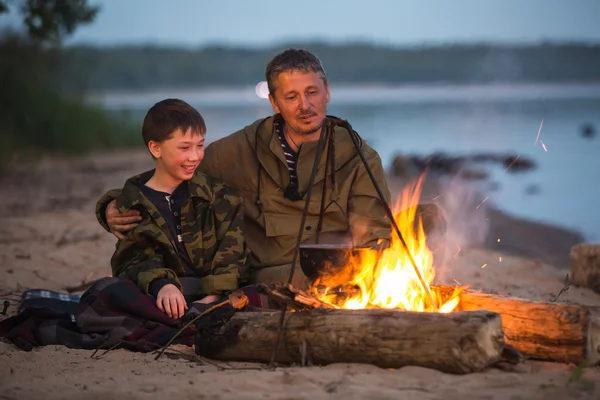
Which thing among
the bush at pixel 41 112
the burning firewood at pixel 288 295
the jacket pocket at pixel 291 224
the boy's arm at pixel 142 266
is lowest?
the burning firewood at pixel 288 295

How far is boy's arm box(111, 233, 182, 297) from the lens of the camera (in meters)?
4.76

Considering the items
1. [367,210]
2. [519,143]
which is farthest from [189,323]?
[519,143]

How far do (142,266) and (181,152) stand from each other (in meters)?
0.67

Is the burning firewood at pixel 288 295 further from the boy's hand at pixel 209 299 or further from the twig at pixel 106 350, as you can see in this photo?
the twig at pixel 106 350

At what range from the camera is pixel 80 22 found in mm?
10289

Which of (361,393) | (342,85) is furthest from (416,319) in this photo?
(342,85)

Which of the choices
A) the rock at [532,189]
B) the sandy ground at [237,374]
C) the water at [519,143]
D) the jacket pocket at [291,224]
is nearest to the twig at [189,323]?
the sandy ground at [237,374]

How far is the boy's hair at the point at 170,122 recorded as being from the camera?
4883 mm

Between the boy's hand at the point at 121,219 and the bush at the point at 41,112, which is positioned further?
the bush at the point at 41,112

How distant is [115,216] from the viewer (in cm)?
498

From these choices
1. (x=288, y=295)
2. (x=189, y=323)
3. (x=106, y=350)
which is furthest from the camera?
(x=106, y=350)

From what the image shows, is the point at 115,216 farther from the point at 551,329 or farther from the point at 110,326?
the point at 551,329

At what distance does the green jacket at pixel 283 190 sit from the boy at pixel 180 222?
26 cm

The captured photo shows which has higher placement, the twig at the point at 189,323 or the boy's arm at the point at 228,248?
the boy's arm at the point at 228,248
